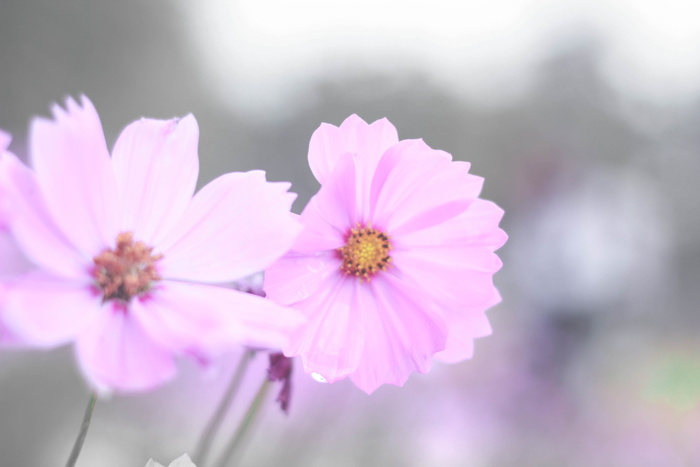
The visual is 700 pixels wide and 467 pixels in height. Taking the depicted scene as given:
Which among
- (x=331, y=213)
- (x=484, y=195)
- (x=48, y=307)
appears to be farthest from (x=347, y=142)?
(x=484, y=195)

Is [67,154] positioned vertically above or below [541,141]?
below

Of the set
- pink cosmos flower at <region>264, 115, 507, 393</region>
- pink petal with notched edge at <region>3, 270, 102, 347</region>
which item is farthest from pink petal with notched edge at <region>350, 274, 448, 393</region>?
pink petal with notched edge at <region>3, 270, 102, 347</region>

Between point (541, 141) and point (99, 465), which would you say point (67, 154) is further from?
point (541, 141)

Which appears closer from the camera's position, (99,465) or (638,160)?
(99,465)

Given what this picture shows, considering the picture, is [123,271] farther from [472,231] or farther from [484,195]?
[484,195]

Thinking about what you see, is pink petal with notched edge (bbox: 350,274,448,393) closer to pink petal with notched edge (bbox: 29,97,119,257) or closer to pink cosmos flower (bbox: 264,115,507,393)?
pink cosmos flower (bbox: 264,115,507,393)

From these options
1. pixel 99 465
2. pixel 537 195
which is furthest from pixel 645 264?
pixel 99 465

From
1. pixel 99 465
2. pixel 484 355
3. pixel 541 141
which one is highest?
pixel 541 141

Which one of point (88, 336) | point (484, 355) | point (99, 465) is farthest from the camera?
point (484, 355)
